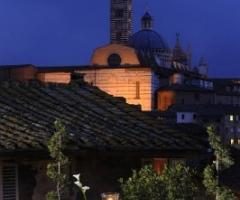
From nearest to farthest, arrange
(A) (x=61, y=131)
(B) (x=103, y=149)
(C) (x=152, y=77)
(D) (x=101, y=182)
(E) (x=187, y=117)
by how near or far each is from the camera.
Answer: (A) (x=61, y=131), (B) (x=103, y=149), (D) (x=101, y=182), (E) (x=187, y=117), (C) (x=152, y=77)

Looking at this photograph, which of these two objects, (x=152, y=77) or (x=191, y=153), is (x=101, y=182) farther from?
(x=152, y=77)

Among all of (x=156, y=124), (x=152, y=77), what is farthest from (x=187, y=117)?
(x=156, y=124)

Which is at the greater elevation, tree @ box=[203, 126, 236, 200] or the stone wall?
the stone wall

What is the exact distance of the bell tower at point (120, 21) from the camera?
96562 mm

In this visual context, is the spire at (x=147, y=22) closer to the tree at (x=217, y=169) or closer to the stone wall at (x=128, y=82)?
the stone wall at (x=128, y=82)

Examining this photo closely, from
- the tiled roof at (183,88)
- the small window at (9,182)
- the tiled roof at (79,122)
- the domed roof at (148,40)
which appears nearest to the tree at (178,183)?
the tiled roof at (79,122)

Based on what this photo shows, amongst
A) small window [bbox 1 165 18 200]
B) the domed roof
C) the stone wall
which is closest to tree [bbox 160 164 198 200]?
small window [bbox 1 165 18 200]

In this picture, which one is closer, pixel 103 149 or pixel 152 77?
pixel 103 149

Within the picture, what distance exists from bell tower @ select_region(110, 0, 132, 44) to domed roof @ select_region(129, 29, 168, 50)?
19.9 feet

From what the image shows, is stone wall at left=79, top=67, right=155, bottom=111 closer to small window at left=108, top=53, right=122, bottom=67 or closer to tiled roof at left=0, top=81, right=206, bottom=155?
small window at left=108, top=53, right=122, bottom=67

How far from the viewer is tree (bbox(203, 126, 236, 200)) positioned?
7.15 meters

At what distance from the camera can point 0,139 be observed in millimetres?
7973

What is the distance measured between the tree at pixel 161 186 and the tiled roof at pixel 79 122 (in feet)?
4.08

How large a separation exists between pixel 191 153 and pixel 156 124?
773 mm
